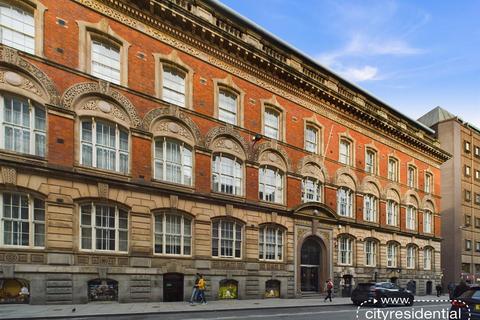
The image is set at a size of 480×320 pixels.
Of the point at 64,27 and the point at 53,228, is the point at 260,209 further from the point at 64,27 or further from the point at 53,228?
the point at 64,27

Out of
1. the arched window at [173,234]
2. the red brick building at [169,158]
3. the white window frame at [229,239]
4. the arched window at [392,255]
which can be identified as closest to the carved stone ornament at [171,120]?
the red brick building at [169,158]

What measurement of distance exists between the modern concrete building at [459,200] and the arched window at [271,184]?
32435 millimetres

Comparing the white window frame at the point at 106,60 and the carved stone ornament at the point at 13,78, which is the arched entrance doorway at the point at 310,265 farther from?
the carved stone ornament at the point at 13,78

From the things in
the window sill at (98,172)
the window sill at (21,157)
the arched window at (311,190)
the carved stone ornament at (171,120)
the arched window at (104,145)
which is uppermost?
the carved stone ornament at (171,120)

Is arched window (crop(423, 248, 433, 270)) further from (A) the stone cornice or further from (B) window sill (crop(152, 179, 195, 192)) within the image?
(B) window sill (crop(152, 179, 195, 192))

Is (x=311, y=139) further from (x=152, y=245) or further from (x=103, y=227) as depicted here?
(x=103, y=227)

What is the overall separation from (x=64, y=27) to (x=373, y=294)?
21030 millimetres

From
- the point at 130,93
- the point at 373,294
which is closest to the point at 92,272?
the point at 130,93

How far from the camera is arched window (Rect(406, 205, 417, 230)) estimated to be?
141 ft

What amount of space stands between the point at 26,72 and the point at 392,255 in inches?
1314

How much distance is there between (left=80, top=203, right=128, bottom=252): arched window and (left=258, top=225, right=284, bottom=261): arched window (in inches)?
370

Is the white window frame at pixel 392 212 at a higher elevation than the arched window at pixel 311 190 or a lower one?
lower

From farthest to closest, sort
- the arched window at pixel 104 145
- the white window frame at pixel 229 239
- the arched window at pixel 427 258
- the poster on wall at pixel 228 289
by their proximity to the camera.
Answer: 1. the arched window at pixel 427 258
2. the white window frame at pixel 229 239
3. the poster on wall at pixel 228 289
4. the arched window at pixel 104 145

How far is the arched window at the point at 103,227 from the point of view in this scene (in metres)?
19.7
